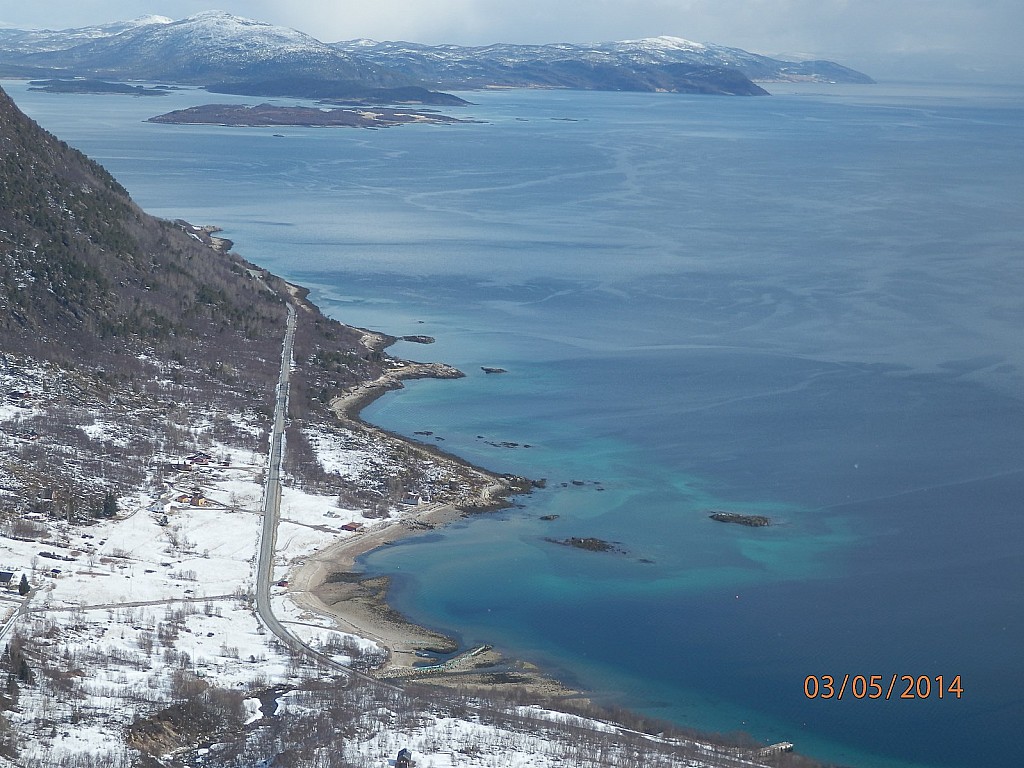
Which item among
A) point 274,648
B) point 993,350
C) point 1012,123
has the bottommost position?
point 274,648

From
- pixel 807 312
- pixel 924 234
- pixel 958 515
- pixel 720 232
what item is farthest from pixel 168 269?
pixel 924 234

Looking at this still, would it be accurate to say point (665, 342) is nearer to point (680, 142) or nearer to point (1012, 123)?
point (680, 142)

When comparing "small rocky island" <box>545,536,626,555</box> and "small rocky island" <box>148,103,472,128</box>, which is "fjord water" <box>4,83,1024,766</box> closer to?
"small rocky island" <box>545,536,626,555</box>

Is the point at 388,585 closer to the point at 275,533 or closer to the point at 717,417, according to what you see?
the point at 275,533

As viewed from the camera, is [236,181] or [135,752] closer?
[135,752]

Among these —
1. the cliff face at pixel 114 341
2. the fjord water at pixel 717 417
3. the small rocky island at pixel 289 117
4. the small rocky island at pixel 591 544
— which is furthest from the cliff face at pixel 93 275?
the small rocky island at pixel 289 117
